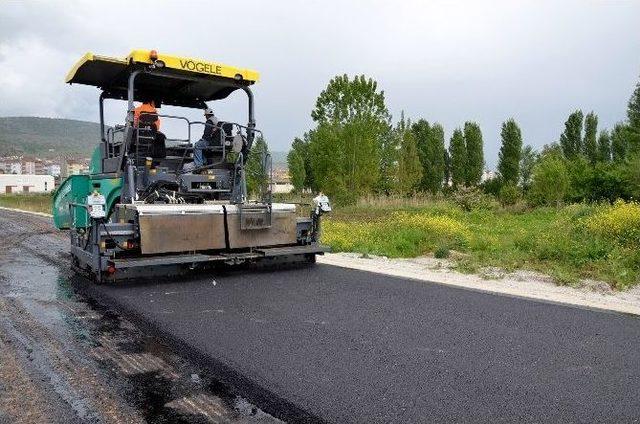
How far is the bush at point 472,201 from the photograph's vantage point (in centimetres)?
2195

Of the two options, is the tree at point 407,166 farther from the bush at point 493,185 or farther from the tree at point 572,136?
the tree at point 572,136

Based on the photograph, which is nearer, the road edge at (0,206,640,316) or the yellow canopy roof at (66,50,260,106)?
the road edge at (0,206,640,316)

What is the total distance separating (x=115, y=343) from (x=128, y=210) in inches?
99.1

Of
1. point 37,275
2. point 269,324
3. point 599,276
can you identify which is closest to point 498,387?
point 269,324

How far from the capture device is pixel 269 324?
4.74 m

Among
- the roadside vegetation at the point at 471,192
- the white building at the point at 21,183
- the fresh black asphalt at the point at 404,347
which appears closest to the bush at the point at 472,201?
the roadside vegetation at the point at 471,192

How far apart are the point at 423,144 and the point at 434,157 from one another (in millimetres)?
1235

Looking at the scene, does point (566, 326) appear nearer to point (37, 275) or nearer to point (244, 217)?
point (244, 217)

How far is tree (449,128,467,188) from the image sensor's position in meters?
38.6

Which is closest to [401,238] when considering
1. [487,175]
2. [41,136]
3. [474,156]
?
[474,156]

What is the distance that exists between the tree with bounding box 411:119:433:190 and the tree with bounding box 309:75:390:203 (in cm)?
1183

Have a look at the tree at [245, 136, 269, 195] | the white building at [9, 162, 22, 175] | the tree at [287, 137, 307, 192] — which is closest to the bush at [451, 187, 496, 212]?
the tree at [245, 136, 269, 195]

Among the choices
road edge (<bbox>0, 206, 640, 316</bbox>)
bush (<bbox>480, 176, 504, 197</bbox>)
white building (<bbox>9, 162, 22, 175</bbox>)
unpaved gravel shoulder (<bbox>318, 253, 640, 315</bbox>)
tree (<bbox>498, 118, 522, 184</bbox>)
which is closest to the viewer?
road edge (<bbox>0, 206, 640, 316</bbox>)

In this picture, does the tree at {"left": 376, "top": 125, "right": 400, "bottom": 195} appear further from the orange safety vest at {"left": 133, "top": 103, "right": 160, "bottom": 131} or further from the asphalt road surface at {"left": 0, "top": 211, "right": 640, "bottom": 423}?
the asphalt road surface at {"left": 0, "top": 211, "right": 640, "bottom": 423}
